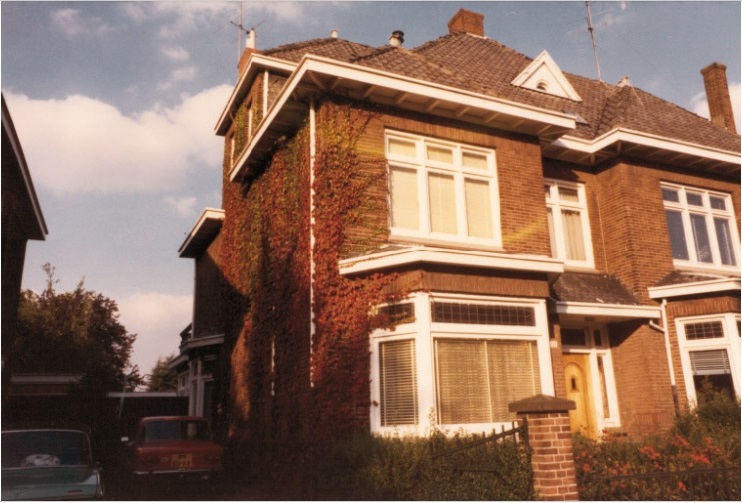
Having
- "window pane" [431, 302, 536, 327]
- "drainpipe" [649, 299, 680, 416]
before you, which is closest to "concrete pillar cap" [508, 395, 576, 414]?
"window pane" [431, 302, 536, 327]

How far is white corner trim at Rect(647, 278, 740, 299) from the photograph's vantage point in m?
12.5

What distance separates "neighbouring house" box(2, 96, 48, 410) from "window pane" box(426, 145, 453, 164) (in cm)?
918

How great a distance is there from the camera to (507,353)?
406 inches

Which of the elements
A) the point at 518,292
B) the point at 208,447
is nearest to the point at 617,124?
the point at 518,292

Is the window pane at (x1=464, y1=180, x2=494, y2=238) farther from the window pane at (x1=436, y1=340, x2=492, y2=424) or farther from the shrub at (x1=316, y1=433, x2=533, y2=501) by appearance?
the shrub at (x1=316, y1=433, x2=533, y2=501)

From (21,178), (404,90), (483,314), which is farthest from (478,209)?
(21,178)

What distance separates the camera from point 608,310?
491 inches

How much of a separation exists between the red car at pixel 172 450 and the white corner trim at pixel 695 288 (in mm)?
10108

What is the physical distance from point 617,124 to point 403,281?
8320 millimetres

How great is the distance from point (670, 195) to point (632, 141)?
6.73 feet

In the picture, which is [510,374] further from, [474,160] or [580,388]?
[474,160]

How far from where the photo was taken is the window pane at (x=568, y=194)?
14.5 meters

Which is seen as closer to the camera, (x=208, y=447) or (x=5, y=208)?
(x=208, y=447)

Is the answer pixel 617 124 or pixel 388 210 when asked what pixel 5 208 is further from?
pixel 617 124
